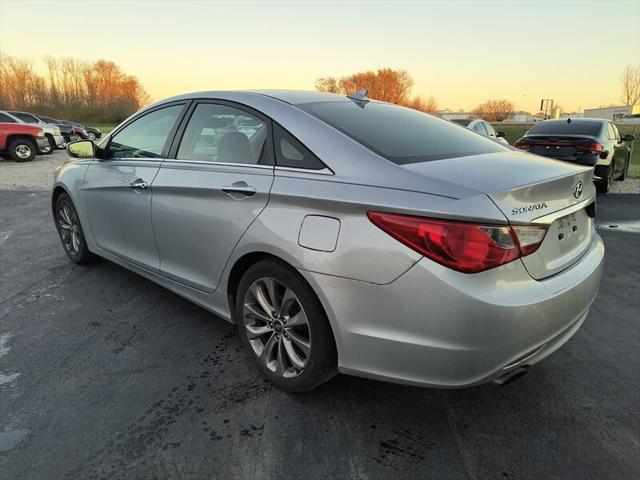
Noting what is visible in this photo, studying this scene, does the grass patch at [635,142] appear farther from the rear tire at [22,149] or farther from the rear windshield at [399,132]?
the rear tire at [22,149]

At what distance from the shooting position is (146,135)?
358 cm

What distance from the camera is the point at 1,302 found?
12.6 ft

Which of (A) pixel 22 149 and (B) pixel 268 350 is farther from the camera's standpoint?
(A) pixel 22 149

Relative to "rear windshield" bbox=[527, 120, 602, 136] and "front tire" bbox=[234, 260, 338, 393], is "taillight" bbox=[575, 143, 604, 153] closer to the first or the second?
"rear windshield" bbox=[527, 120, 602, 136]

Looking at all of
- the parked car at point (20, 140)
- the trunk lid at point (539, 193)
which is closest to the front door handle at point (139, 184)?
the trunk lid at point (539, 193)

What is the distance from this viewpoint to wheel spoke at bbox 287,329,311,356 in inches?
92.0

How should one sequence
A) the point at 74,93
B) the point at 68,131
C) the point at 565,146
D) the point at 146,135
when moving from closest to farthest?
the point at 146,135
the point at 565,146
the point at 68,131
the point at 74,93

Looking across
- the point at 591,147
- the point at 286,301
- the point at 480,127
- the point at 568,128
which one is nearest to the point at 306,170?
the point at 286,301

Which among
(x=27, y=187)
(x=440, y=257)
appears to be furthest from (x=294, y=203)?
(x=27, y=187)

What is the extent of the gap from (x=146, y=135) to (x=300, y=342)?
2.18 meters

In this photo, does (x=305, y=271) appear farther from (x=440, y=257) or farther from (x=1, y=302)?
(x=1, y=302)

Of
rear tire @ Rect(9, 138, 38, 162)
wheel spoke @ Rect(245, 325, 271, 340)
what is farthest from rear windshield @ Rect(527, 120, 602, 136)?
rear tire @ Rect(9, 138, 38, 162)

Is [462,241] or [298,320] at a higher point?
[462,241]

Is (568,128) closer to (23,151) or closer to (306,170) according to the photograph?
(306,170)
